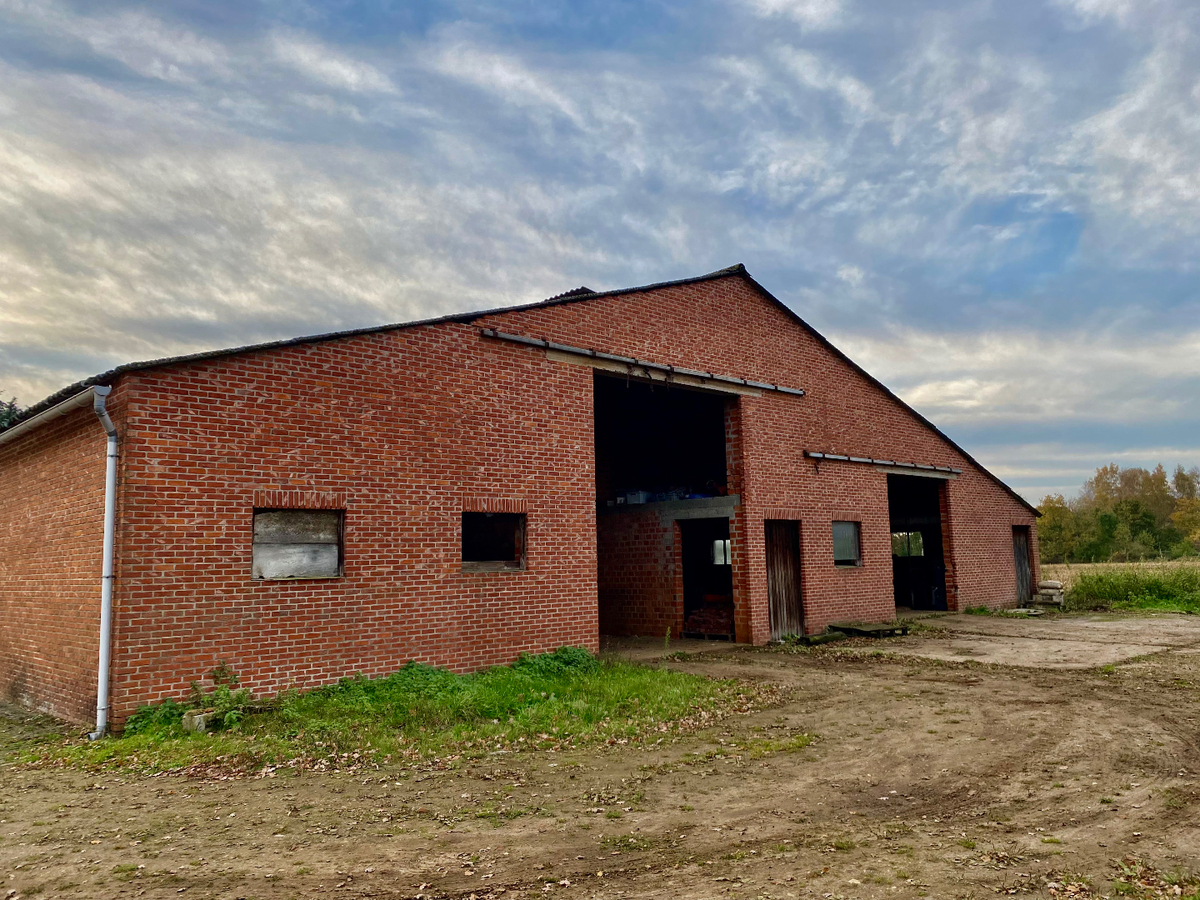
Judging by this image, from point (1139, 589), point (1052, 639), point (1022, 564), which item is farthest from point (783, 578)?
point (1139, 589)

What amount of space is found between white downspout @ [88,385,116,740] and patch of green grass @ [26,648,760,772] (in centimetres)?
40

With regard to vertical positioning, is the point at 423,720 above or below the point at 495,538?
below

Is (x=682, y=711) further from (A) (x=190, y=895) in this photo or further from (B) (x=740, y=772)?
(A) (x=190, y=895)

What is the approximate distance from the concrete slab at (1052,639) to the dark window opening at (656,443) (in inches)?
218

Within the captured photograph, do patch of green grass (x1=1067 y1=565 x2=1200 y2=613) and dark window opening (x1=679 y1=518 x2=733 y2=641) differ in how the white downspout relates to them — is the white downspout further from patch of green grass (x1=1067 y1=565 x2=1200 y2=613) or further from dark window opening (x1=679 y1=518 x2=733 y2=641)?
patch of green grass (x1=1067 y1=565 x2=1200 y2=613)

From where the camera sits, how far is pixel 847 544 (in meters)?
17.3

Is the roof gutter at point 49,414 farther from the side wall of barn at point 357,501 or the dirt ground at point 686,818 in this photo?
the dirt ground at point 686,818

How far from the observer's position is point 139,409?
27.5 ft

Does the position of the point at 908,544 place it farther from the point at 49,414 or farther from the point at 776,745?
the point at 49,414

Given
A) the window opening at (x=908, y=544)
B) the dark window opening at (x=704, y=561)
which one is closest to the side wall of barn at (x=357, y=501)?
the dark window opening at (x=704, y=561)

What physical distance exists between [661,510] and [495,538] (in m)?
4.40

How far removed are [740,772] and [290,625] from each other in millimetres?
5456

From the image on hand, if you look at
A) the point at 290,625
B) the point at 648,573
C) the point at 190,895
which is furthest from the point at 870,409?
the point at 190,895

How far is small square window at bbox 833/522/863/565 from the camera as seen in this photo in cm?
1698
